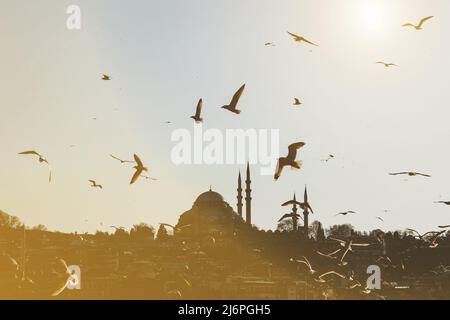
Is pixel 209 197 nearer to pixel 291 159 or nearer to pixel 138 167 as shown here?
pixel 138 167

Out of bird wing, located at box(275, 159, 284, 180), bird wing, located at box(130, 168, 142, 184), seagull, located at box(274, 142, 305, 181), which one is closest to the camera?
bird wing, located at box(275, 159, 284, 180)

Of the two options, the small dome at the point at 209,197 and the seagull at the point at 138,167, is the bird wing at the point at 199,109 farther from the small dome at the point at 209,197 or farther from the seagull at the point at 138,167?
the small dome at the point at 209,197

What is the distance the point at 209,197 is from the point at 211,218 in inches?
157

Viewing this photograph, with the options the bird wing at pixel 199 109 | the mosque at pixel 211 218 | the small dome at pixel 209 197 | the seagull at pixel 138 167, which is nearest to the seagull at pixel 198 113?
the bird wing at pixel 199 109

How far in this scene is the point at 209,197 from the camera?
352ft

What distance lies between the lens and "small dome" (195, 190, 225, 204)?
351 ft

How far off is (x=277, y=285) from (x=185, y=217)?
37.4m

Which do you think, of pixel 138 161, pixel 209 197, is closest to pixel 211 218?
pixel 209 197

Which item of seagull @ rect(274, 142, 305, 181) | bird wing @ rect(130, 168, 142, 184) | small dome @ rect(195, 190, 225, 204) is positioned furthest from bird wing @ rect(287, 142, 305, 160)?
small dome @ rect(195, 190, 225, 204)

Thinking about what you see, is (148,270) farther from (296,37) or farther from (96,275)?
(296,37)

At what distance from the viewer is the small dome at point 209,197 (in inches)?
4208

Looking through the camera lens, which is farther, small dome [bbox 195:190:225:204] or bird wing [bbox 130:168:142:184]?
small dome [bbox 195:190:225:204]

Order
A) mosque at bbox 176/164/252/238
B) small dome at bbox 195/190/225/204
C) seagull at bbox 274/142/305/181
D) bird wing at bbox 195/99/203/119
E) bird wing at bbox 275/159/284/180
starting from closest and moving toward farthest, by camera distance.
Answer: bird wing at bbox 275/159/284/180
seagull at bbox 274/142/305/181
bird wing at bbox 195/99/203/119
mosque at bbox 176/164/252/238
small dome at bbox 195/190/225/204

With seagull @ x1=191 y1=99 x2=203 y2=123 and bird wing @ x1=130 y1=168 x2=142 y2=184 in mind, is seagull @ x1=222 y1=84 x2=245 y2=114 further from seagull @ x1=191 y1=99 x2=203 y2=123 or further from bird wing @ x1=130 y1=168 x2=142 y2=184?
bird wing @ x1=130 y1=168 x2=142 y2=184
